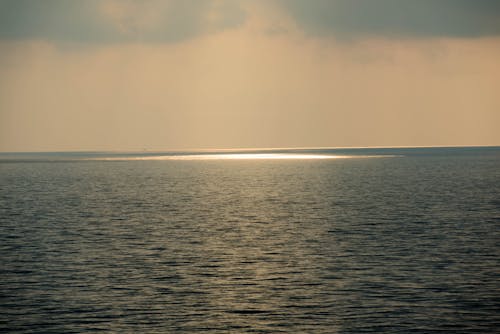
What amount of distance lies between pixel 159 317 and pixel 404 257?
78.5 ft

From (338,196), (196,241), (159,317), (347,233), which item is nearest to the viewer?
(159,317)

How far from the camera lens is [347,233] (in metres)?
72.9

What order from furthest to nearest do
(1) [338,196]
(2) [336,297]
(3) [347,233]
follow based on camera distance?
(1) [338,196], (3) [347,233], (2) [336,297]

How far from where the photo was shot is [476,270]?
50094mm

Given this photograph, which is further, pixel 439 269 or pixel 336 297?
pixel 439 269

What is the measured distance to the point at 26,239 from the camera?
223 ft

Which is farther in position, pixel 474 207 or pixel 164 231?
pixel 474 207

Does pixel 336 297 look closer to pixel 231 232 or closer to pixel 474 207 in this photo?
pixel 231 232

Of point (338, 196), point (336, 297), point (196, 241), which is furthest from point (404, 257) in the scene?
point (338, 196)

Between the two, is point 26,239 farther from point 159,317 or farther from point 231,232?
point 159,317

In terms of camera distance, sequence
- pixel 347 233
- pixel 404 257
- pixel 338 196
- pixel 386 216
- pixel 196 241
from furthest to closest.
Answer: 1. pixel 338 196
2. pixel 386 216
3. pixel 347 233
4. pixel 196 241
5. pixel 404 257

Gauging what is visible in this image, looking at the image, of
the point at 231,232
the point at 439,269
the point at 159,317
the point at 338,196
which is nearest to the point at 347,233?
the point at 231,232

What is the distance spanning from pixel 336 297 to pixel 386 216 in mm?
48737

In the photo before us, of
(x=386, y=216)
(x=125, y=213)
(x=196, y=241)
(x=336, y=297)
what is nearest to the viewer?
(x=336, y=297)
